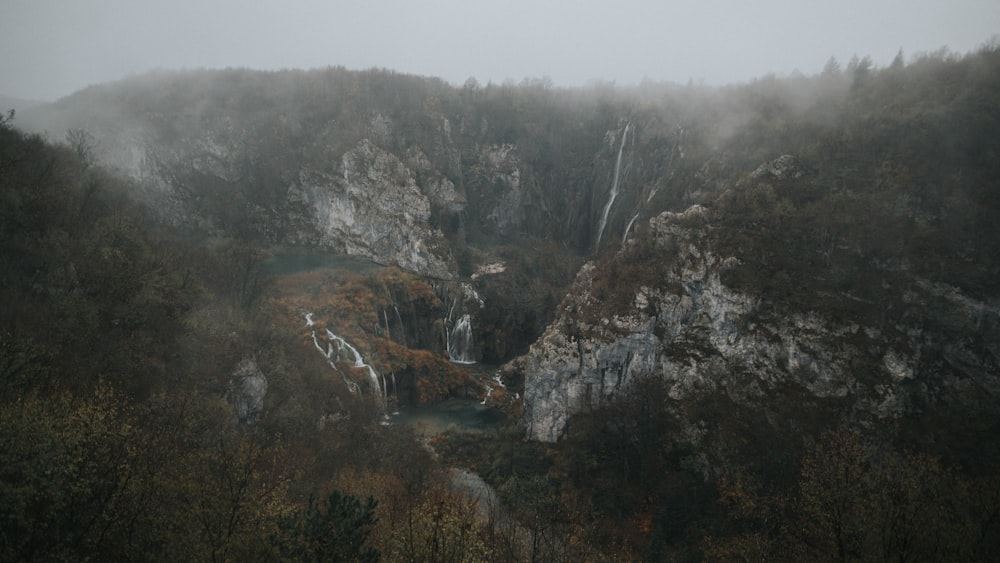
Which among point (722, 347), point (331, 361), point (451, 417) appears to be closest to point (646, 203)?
point (722, 347)

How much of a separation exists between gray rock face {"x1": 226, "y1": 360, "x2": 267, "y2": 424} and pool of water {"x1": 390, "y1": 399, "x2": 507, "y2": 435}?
18389 mm

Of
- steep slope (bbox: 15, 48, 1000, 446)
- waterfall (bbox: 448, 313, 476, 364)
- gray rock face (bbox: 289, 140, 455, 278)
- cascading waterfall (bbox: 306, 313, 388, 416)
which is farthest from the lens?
gray rock face (bbox: 289, 140, 455, 278)

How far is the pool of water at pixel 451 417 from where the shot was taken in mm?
50531

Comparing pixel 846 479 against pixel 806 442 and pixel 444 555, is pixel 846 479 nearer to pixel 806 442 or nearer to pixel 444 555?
pixel 806 442

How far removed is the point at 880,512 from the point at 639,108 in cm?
8963

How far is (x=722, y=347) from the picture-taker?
40594mm

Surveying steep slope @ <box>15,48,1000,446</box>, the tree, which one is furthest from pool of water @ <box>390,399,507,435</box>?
the tree

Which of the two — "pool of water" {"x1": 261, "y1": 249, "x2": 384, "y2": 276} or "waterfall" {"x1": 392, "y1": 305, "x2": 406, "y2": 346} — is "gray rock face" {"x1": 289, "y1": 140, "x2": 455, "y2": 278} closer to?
"pool of water" {"x1": 261, "y1": 249, "x2": 384, "y2": 276}

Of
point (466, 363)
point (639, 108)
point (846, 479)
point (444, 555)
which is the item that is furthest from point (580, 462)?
point (639, 108)

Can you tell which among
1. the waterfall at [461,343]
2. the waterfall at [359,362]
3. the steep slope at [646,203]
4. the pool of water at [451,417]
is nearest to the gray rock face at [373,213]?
the steep slope at [646,203]

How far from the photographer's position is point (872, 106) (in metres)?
51.2

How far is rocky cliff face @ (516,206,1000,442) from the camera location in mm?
34188

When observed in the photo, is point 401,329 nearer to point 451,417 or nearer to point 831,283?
point 451,417

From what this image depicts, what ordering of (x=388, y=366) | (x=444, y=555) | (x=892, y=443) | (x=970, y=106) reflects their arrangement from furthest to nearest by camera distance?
(x=388, y=366), (x=970, y=106), (x=892, y=443), (x=444, y=555)
